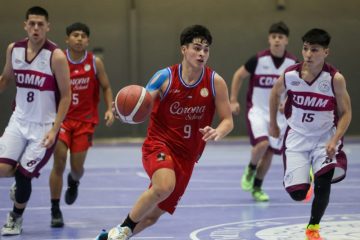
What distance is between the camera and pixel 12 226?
8.20 meters

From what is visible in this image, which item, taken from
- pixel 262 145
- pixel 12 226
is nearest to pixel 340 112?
pixel 262 145

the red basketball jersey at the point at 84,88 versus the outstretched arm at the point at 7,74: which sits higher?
the outstretched arm at the point at 7,74

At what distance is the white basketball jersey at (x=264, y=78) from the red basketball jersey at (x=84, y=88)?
235 cm

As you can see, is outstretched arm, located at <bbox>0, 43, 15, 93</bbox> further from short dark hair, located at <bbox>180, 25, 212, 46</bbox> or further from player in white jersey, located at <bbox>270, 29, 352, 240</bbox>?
player in white jersey, located at <bbox>270, 29, 352, 240</bbox>

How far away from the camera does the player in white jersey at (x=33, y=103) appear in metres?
8.05

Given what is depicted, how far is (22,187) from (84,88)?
1.91m

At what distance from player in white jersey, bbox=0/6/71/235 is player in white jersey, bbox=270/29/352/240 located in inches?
85.8

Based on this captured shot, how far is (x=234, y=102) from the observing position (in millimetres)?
10883

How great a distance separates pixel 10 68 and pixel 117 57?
9.49m

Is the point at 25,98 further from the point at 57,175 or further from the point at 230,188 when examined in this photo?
the point at 230,188

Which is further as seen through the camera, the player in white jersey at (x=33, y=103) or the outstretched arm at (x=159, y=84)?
the player in white jersey at (x=33, y=103)

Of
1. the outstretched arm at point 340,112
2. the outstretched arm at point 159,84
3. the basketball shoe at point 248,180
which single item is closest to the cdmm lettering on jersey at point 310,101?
the outstretched arm at point 340,112

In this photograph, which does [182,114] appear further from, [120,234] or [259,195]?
[259,195]

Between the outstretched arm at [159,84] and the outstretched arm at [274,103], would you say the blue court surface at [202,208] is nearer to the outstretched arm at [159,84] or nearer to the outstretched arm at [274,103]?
the outstretched arm at [274,103]
